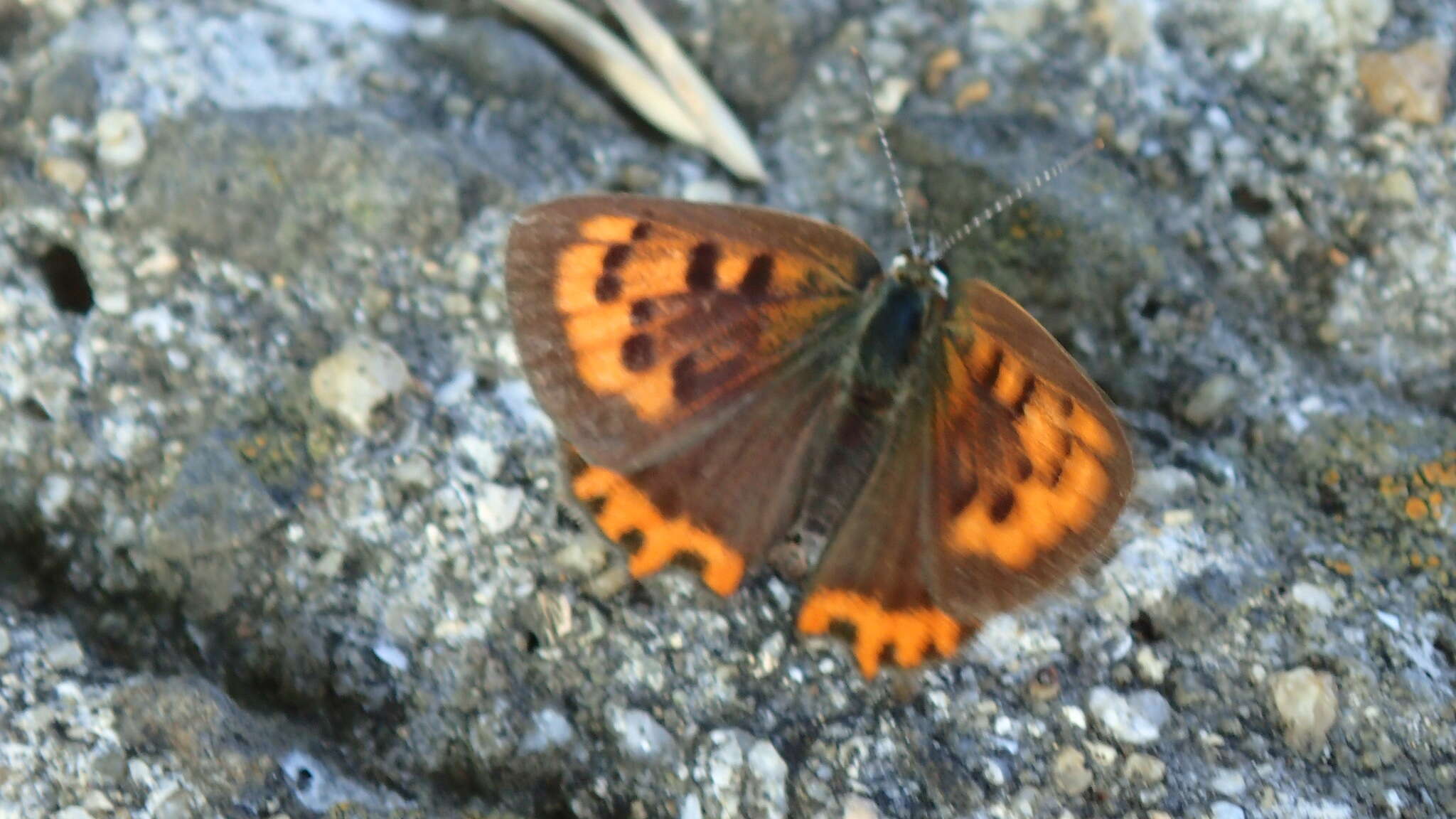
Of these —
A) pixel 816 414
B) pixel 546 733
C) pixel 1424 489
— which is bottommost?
pixel 546 733

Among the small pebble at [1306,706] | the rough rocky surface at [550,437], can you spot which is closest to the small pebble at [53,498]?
the rough rocky surface at [550,437]

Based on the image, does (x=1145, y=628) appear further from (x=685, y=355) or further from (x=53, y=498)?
(x=53, y=498)

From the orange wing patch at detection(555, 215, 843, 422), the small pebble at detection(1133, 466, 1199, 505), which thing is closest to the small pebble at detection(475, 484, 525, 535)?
the orange wing patch at detection(555, 215, 843, 422)

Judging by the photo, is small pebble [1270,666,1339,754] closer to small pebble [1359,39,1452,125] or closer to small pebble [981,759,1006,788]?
small pebble [981,759,1006,788]

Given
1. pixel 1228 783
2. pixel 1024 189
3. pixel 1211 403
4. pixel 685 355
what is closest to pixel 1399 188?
pixel 1211 403

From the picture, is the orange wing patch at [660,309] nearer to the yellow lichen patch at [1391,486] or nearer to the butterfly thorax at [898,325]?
the butterfly thorax at [898,325]

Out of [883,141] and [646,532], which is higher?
[883,141]
